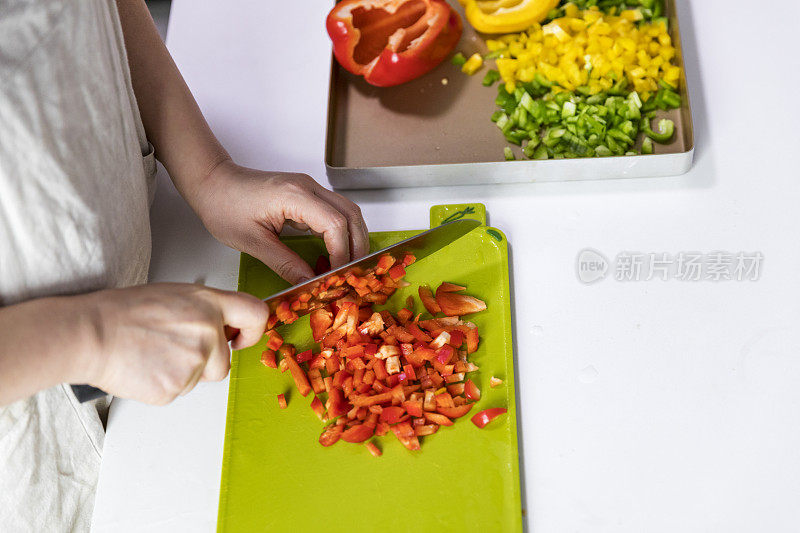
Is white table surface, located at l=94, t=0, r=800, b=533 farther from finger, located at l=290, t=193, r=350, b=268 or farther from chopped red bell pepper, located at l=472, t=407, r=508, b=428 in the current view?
finger, located at l=290, t=193, r=350, b=268

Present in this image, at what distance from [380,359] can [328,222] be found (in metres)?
0.22

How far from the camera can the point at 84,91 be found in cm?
89

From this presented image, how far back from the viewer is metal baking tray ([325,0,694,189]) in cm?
125

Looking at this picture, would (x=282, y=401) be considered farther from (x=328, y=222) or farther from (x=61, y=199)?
(x=61, y=199)

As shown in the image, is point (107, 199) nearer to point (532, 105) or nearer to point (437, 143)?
point (437, 143)

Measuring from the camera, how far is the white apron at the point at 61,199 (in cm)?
80

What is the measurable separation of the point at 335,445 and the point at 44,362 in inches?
17.3

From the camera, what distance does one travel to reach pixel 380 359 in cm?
109

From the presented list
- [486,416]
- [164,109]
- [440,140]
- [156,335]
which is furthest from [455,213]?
[156,335]

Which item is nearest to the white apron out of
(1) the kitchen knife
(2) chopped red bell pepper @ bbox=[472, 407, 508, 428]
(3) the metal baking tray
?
(1) the kitchen knife

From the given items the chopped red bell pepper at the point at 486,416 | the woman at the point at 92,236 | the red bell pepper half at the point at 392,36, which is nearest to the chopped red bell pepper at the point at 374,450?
the chopped red bell pepper at the point at 486,416

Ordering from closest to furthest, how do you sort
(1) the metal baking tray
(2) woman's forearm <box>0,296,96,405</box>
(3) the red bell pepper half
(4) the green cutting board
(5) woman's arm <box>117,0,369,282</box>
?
(2) woman's forearm <box>0,296,96,405</box>
(4) the green cutting board
(5) woman's arm <box>117,0,369,282</box>
(1) the metal baking tray
(3) the red bell pepper half

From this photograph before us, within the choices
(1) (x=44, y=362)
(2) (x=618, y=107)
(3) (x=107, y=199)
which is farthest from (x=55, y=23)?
(2) (x=618, y=107)

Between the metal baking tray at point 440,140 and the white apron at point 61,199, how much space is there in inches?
15.2
